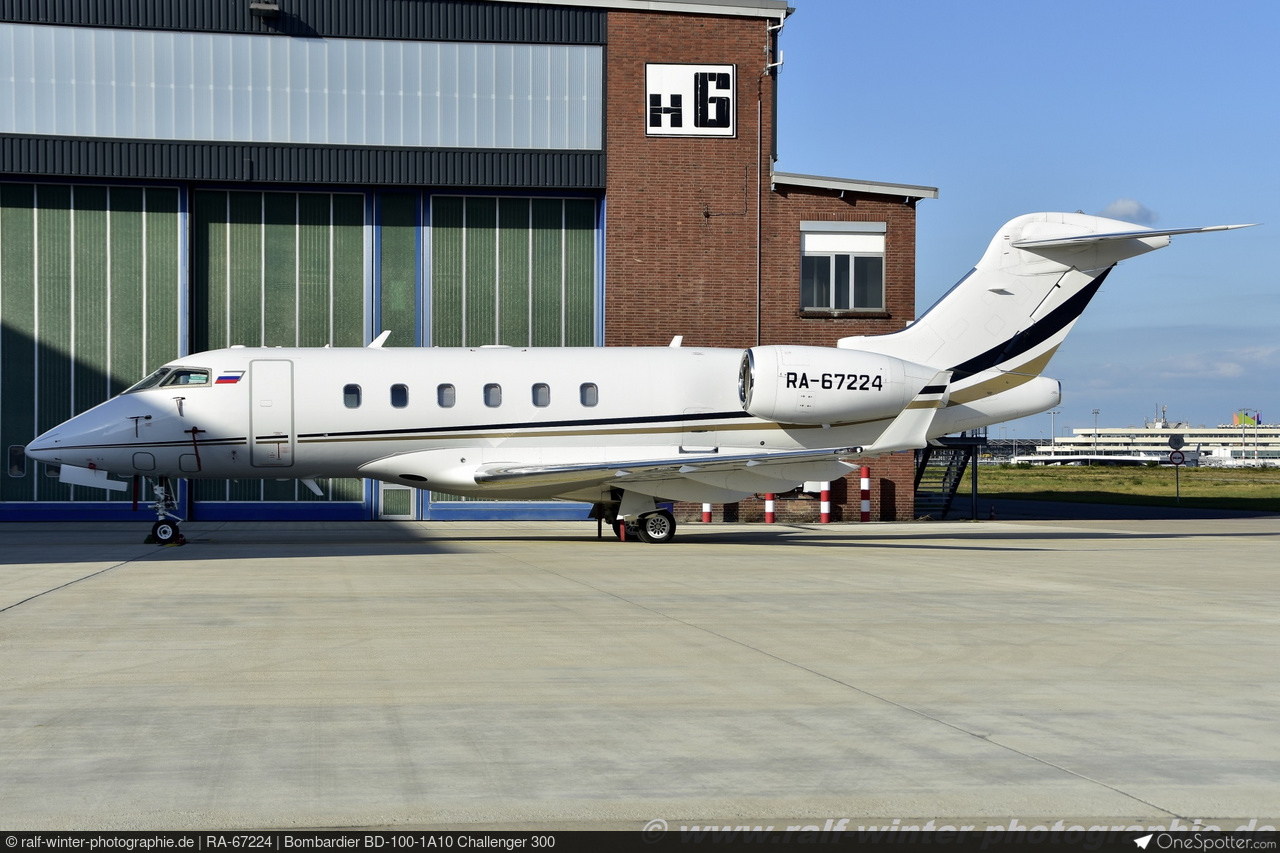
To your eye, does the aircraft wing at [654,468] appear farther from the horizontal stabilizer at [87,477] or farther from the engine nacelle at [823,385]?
the horizontal stabilizer at [87,477]

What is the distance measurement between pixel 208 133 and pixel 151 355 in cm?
558

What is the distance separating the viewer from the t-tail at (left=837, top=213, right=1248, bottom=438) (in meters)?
22.3

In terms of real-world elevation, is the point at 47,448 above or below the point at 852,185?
below

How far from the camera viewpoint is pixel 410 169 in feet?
96.7

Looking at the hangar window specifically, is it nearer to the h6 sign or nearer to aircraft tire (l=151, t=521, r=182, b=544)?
the h6 sign

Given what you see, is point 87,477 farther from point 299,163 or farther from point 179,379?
point 299,163

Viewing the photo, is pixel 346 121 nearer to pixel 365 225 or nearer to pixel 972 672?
pixel 365 225

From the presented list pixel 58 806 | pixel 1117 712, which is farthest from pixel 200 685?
pixel 1117 712

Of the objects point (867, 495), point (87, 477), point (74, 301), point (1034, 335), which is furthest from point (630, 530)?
point (74, 301)
